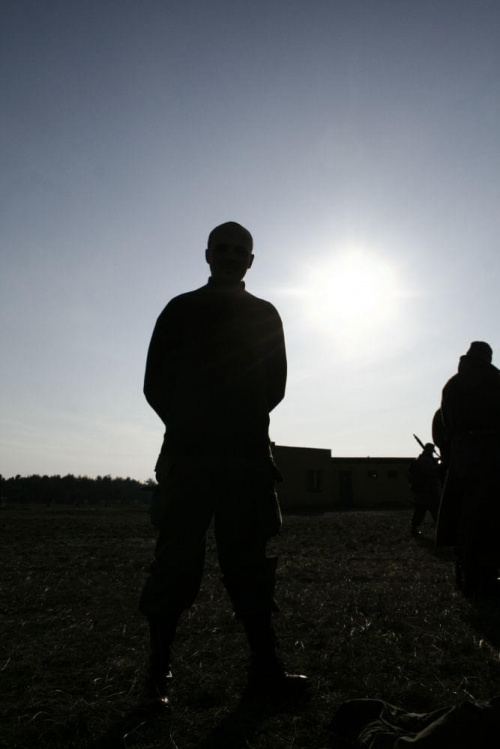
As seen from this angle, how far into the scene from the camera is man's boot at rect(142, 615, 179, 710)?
242cm

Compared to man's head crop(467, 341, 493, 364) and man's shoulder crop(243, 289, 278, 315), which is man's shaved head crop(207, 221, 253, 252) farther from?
man's head crop(467, 341, 493, 364)

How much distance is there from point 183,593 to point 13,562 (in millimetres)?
5706

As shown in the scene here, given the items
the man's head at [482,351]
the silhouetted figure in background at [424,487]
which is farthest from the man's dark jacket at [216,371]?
the silhouetted figure in background at [424,487]

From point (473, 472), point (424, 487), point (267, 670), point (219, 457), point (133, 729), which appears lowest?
point (133, 729)

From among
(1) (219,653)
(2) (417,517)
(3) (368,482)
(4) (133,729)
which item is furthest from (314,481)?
(4) (133,729)

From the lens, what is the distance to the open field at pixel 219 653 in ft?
7.39

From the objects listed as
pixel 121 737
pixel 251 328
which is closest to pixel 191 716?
pixel 121 737

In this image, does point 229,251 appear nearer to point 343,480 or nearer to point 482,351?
point 482,351

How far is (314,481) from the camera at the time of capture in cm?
3641

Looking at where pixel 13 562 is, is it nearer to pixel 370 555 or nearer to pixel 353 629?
pixel 370 555

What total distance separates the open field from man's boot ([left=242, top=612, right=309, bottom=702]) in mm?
100

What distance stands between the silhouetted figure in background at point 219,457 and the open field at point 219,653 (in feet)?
0.75

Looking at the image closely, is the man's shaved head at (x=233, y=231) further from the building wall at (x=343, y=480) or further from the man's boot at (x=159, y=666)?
the building wall at (x=343, y=480)

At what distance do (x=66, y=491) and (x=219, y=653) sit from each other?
4269 cm
